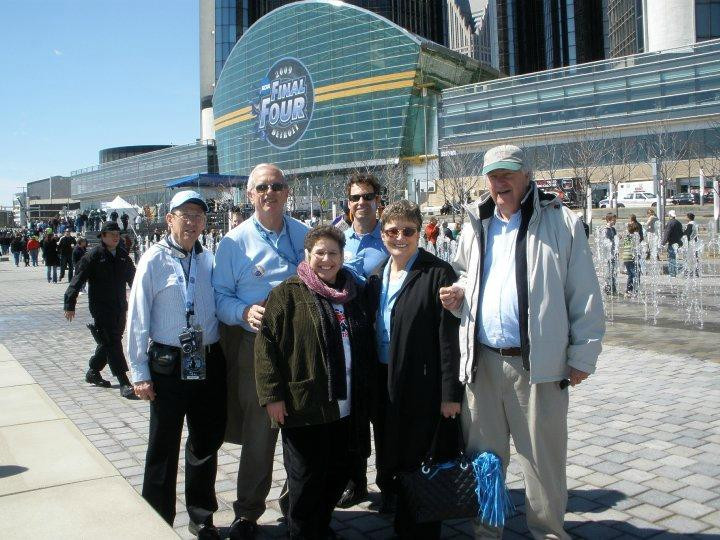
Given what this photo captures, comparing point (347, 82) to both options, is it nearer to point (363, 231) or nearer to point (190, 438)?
point (363, 231)

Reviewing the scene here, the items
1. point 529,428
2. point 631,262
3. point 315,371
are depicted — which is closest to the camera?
point 529,428

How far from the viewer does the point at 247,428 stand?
4.04m

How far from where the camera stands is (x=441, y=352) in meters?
3.58

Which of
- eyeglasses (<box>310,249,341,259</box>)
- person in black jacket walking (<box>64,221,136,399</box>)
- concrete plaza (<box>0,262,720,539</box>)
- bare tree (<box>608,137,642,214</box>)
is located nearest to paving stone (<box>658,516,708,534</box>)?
concrete plaza (<box>0,262,720,539</box>)

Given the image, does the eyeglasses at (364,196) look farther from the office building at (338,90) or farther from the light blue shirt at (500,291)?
the office building at (338,90)

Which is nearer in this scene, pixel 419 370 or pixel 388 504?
pixel 419 370

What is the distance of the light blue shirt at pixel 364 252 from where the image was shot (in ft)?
14.8

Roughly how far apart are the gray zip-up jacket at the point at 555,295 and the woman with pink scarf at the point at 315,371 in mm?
899

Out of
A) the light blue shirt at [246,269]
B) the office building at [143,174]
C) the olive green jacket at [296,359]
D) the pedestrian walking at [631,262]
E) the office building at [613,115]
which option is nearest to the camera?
the olive green jacket at [296,359]

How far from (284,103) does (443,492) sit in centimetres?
8026

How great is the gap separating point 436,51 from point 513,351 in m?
69.2

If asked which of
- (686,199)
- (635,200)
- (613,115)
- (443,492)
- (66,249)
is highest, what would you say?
(613,115)

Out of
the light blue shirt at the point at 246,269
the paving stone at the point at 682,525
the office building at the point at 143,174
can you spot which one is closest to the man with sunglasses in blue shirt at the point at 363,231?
the light blue shirt at the point at 246,269

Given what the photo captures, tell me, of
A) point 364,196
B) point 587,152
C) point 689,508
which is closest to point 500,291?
point 364,196
